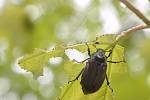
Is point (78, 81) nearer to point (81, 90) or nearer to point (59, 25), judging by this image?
point (81, 90)

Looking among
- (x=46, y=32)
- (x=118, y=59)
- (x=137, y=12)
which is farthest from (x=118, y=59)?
(x=46, y=32)

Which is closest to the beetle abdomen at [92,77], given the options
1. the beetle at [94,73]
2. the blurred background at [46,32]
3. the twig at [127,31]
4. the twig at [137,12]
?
the beetle at [94,73]

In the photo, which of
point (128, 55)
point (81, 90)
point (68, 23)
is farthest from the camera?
point (68, 23)

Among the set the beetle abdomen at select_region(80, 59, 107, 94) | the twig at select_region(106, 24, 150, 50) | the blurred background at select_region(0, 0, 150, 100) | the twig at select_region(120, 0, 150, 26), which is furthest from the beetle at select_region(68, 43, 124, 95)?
the blurred background at select_region(0, 0, 150, 100)

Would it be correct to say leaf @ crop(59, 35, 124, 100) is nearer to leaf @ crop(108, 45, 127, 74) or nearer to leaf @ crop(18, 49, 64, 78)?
leaf @ crop(108, 45, 127, 74)

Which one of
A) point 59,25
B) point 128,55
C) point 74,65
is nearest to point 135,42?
point 128,55

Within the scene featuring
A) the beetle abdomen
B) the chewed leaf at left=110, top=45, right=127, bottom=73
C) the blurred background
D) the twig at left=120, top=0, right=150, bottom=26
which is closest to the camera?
the twig at left=120, top=0, right=150, bottom=26
